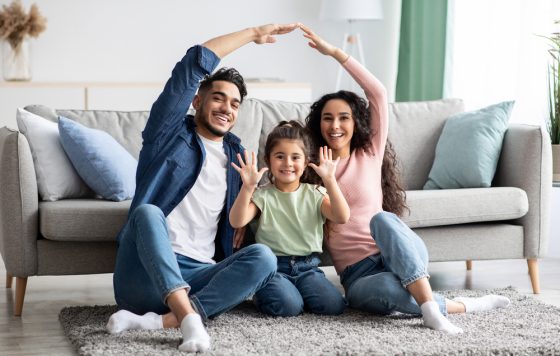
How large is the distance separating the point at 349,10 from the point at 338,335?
11.4 ft

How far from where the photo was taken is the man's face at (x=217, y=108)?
3020mm

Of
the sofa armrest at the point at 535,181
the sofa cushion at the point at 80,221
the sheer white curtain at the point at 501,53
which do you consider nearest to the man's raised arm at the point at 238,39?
the sofa cushion at the point at 80,221

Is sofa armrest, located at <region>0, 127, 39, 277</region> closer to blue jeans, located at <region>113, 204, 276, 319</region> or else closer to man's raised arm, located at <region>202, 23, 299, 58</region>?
blue jeans, located at <region>113, 204, 276, 319</region>

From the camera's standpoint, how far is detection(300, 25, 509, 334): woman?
2.94 meters

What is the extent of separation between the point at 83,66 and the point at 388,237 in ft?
11.8

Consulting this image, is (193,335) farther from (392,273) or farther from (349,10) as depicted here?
(349,10)

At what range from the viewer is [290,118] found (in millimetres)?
3846

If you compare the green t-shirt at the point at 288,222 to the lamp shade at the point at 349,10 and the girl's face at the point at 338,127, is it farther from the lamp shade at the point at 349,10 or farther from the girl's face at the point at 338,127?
the lamp shade at the point at 349,10

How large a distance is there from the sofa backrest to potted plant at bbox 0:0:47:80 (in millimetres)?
1996

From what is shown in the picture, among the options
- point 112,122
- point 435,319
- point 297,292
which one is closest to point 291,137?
point 297,292

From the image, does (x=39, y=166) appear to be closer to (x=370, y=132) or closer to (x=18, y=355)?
(x=18, y=355)

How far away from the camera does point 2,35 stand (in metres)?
5.55

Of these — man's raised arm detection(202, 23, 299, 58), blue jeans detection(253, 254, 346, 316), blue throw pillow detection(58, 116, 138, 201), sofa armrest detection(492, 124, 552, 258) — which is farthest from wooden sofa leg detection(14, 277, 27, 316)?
sofa armrest detection(492, 124, 552, 258)

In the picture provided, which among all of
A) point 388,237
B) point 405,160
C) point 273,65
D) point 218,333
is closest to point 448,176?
point 405,160
